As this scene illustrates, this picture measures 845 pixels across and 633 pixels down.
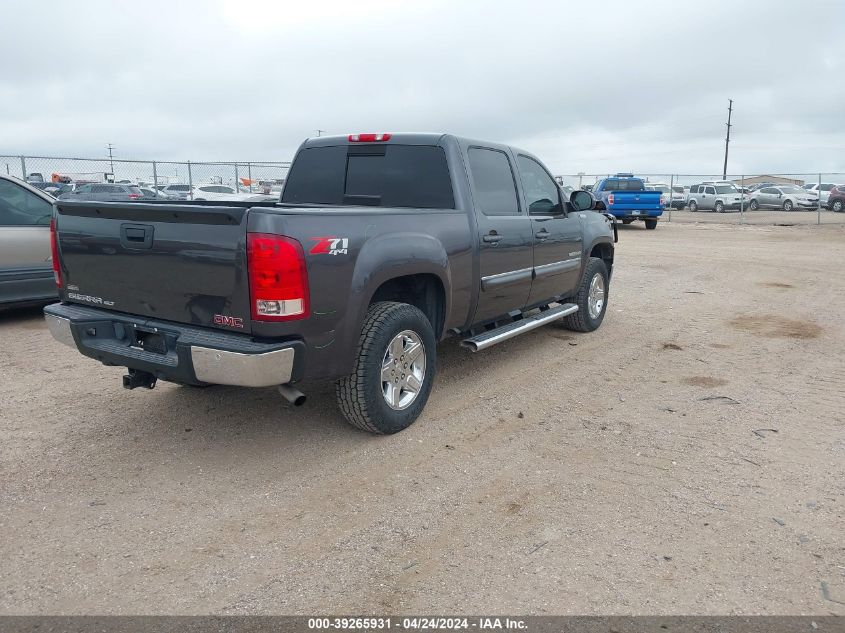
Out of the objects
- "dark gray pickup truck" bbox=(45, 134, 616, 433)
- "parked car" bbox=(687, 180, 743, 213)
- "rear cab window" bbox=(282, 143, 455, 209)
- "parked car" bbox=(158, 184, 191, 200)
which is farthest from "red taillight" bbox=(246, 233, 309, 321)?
"parked car" bbox=(687, 180, 743, 213)

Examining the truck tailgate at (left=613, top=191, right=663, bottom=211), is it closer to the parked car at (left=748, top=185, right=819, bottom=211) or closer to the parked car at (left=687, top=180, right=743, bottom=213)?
the parked car at (left=687, top=180, right=743, bottom=213)

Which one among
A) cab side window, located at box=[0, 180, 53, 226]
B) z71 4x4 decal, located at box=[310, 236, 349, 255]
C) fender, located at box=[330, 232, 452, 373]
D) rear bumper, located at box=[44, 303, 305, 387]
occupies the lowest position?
rear bumper, located at box=[44, 303, 305, 387]

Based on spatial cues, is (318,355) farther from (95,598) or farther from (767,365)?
(767,365)

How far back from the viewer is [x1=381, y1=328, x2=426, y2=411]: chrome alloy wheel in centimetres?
439

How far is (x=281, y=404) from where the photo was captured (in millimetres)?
5051

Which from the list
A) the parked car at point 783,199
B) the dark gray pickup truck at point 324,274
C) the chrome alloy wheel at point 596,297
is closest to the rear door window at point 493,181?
the dark gray pickup truck at point 324,274

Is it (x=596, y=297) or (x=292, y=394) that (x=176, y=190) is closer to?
(x=596, y=297)

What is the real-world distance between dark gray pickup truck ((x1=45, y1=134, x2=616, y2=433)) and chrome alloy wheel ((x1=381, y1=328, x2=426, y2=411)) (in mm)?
10

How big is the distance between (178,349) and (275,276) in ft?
2.22

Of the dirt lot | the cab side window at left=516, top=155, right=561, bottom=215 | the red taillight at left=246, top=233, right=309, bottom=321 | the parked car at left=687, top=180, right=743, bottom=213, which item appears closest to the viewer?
the dirt lot

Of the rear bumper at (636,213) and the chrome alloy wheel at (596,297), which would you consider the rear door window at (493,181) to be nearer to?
the chrome alloy wheel at (596,297)

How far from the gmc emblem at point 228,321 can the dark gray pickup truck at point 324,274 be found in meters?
0.02

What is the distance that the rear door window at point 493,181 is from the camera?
5.36 meters

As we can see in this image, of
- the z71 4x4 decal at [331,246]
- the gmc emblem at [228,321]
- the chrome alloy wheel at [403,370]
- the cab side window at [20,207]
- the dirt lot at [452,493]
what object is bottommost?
the dirt lot at [452,493]
